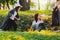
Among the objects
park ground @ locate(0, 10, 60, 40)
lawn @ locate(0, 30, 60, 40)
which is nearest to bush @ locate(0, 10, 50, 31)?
park ground @ locate(0, 10, 60, 40)

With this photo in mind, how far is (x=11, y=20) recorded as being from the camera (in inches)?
164

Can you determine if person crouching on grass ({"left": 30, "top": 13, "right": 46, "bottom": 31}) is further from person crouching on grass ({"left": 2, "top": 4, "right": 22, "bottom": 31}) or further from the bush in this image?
person crouching on grass ({"left": 2, "top": 4, "right": 22, "bottom": 31})

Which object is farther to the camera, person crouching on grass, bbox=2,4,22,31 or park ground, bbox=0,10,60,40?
person crouching on grass, bbox=2,4,22,31

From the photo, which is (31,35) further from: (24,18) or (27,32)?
(24,18)

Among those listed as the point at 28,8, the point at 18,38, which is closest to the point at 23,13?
the point at 28,8

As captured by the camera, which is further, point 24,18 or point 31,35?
point 24,18

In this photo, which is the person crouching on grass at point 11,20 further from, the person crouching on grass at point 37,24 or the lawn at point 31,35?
the person crouching on grass at point 37,24

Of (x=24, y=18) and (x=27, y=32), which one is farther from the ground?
(x=24, y=18)

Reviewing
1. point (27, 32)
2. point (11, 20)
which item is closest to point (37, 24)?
point (27, 32)

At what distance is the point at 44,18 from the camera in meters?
4.11

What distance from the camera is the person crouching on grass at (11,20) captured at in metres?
4.12

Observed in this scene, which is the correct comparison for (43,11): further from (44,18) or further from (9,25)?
(9,25)

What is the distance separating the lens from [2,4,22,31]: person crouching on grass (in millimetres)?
4125

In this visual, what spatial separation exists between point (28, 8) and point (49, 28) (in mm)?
413
